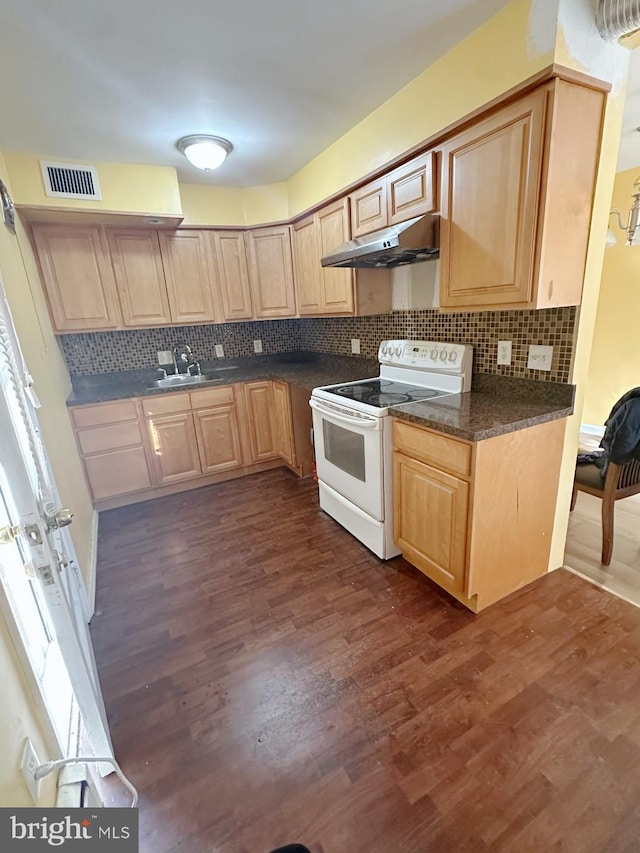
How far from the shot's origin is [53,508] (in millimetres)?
1080

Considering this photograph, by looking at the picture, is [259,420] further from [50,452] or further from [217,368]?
[50,452]

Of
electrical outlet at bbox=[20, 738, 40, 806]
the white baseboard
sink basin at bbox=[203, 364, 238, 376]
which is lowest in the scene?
the white baseboard

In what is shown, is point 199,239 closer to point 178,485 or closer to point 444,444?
point 178,485

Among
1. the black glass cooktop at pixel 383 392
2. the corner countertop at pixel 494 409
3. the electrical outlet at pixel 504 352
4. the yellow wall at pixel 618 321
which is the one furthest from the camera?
the yellow wall at pixel 618 321

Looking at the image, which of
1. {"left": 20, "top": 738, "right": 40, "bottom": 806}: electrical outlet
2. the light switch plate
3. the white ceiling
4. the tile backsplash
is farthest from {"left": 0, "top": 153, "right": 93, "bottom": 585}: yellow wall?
the light switch plate

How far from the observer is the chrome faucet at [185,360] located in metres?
3.46

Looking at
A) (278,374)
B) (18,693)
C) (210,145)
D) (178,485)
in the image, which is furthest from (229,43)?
(178,485)

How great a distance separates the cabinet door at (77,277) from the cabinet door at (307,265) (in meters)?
1.45

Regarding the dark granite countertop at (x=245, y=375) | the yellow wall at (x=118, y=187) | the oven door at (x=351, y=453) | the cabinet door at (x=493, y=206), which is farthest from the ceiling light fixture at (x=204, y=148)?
the oven door at (x=351, y=453)

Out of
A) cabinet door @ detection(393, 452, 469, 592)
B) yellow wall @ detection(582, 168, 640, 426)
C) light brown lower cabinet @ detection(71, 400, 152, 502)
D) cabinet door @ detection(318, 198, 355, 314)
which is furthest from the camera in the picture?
yellow wall @ detection(582, 168, 640, 426)

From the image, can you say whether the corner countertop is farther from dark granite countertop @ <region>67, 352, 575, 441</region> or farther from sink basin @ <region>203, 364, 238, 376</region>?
sink basin @ <region>203, 364, 238, 376</region>

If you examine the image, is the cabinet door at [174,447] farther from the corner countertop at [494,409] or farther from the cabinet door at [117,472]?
the corner countertop at [494,409]

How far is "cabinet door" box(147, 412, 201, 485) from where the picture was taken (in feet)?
9.95

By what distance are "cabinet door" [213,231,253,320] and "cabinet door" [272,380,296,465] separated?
74 centimetres
